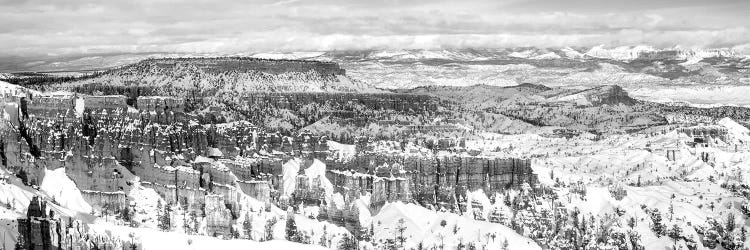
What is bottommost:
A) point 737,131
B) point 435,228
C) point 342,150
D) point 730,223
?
point 730,223

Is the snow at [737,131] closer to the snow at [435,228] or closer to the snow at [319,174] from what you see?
the snow at [319,174]

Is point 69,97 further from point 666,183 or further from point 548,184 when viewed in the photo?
point 666,183

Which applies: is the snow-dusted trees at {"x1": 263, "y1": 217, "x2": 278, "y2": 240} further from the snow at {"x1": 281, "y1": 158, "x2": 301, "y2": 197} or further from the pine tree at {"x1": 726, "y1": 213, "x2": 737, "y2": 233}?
the pine tree at {"x1": 726, "y1": 213, "x2": 737, "y2": 233}

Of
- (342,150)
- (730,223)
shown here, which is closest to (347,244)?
(342,150)

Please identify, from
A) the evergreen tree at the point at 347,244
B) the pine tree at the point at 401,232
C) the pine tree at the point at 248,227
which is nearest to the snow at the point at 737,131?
the pine tree at the point at 401,232

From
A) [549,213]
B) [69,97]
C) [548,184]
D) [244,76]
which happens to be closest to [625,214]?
[549,213]

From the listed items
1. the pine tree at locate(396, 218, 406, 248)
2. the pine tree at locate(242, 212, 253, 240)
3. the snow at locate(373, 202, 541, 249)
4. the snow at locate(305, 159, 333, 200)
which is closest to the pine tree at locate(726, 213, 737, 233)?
the snow at locate(373, 202, 541, 249)

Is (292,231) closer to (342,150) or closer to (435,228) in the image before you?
(435,228)

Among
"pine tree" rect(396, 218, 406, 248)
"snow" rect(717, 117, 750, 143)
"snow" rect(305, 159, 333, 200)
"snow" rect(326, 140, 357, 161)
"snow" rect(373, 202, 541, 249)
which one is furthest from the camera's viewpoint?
"snow" rect(717, 117, 750, 143)
